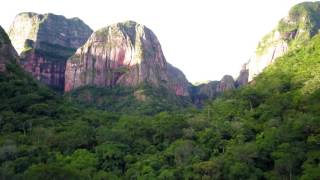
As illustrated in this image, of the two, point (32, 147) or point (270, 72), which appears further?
point (270, 72)

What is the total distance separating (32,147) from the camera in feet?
229

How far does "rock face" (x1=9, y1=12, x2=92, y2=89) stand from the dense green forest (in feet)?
153

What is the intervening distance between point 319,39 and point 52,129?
5157cm

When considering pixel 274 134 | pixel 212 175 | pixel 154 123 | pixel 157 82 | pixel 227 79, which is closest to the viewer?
pixel 212 175

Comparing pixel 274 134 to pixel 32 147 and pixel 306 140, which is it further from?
pixel 32 147

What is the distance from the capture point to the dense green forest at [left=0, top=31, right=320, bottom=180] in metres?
63.5

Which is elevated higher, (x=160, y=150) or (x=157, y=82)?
(x=157, y=82)

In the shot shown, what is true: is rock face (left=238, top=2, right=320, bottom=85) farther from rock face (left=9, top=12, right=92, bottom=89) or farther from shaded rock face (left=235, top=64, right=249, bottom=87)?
rock face (left=9, top=12, right=92, bottom=89)

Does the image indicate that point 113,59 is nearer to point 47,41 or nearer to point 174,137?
point 47,41

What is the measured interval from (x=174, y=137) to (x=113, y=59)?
63.6 m

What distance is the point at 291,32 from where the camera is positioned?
451 feet

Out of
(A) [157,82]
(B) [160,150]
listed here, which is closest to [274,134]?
(B) [160,150]

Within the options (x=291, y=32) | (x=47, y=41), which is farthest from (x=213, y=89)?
(x=47, y=41)

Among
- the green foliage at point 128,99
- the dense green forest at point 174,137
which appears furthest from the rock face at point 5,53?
the green foliage at point 128,99
